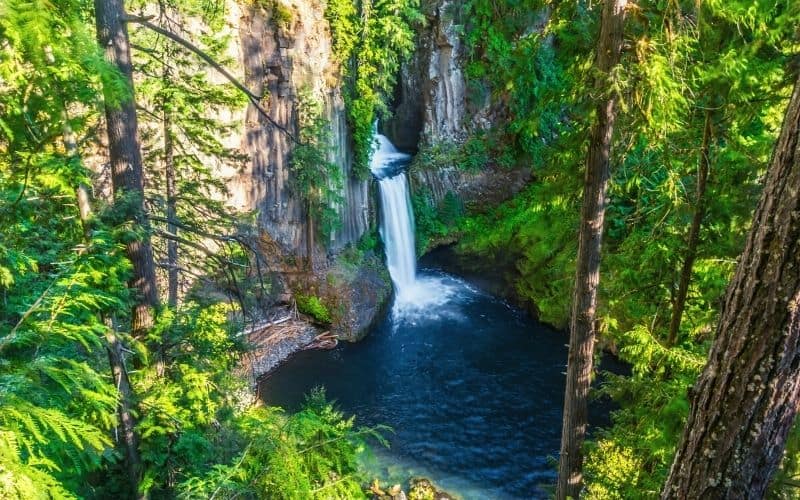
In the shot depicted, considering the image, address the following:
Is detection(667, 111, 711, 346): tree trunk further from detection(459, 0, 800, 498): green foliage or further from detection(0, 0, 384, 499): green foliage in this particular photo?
detection(0, 0, 384, 499): green foliage

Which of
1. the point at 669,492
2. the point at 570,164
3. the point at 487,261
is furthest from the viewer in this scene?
the point at 487,261

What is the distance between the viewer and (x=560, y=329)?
16.2 m

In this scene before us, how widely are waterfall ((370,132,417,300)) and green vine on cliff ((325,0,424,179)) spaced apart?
188cm

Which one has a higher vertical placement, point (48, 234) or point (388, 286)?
point (48, 234)

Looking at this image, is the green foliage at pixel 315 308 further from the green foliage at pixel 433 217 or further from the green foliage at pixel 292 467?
the green foliage at pixel 292 467

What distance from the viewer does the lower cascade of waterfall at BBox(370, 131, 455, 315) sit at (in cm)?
1842

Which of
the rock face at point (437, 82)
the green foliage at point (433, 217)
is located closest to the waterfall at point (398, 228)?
the green foliage at point (433, 217)

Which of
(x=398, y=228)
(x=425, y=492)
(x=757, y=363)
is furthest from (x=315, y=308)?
(x=757, y=363)

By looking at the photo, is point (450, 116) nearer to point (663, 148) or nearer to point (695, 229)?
point (695, 229)

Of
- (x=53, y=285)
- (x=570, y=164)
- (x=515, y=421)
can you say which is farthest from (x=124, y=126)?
(x=515, y=421)

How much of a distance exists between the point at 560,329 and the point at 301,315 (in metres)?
8.37

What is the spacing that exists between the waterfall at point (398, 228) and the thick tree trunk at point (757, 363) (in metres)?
15.8

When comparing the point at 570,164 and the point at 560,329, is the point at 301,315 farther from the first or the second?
the point at 570,164

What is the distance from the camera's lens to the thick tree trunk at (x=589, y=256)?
4422 millimetres
